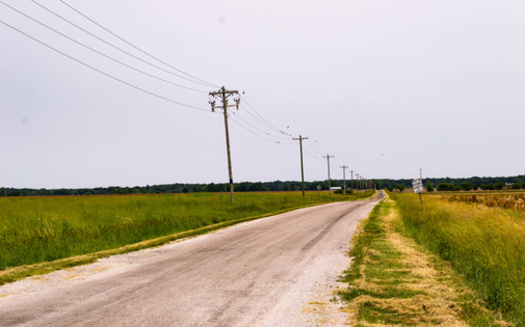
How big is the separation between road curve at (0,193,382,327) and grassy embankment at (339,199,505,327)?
30.4 inches

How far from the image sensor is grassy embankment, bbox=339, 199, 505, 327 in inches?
229

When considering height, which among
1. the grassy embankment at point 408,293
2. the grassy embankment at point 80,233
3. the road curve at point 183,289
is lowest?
the grassy embankment at point 408,293

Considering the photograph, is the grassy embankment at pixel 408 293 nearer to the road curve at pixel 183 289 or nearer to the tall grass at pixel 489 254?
the tall grass at pixel 489 254

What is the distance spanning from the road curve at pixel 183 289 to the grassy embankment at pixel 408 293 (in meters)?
0.77

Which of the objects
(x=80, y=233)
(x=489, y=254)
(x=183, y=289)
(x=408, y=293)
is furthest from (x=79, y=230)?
(x=489, y=254)

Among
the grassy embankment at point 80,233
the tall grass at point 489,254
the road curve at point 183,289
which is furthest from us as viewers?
the grassy embankment at point 80,233

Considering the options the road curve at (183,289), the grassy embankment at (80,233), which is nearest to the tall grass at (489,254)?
the road curve at (183,289)

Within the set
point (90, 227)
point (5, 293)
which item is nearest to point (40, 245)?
point (90, 227)

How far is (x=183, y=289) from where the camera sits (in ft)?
25.4

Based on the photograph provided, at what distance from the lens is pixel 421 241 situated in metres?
13.9

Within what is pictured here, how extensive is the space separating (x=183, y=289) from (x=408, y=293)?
429cm

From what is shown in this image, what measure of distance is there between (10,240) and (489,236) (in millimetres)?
15142

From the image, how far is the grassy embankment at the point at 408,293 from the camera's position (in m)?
5.81

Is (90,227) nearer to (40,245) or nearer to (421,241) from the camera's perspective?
(40,245)
